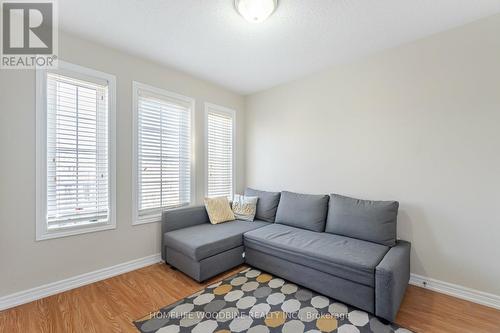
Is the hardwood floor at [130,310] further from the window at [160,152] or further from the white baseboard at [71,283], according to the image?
the window at [160,152]

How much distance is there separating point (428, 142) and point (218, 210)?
261 cm

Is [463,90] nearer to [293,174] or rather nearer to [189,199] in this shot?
[293,174]

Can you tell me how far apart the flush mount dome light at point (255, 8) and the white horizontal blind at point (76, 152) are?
67.5 inches

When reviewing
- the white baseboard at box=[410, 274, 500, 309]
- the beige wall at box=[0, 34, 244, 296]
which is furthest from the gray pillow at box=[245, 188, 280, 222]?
the white baseboard at box=[410, 274, 500, 309]

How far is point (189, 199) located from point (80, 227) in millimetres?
1326

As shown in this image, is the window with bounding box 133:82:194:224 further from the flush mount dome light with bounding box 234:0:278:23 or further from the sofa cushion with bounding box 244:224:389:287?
the flush mount dome light with bounding box 234:0:278:23

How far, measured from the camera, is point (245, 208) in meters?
3.35

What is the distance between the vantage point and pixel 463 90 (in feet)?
6.93

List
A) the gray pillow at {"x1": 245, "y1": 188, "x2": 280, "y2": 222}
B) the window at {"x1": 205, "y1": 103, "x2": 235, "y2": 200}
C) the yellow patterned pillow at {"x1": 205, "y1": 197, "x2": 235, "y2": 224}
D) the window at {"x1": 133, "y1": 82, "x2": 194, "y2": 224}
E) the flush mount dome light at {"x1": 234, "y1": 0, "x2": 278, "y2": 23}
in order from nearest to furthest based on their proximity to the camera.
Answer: the flush mount dome light at {"x1": 234, "y1": 0, "x2": 278, "y2": 23}, the window at {"x1": 133, "y1": 82, "x2": 194, "y2": 224}, the yellow patterned pillow at {"x1": 205, "y1": 197, "x2": 235, "y2": 224}, the gray pillow at {"x1": 245, "y1": 188, "x2": 280, "y2": 222}, the window at {"x1": 205, "y1": 103, "x2": 235, "y2": 200}

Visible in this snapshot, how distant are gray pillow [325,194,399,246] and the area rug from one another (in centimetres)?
75

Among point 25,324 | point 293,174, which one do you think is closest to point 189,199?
point 293,174

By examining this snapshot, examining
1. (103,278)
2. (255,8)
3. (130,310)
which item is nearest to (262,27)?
(255,8)
